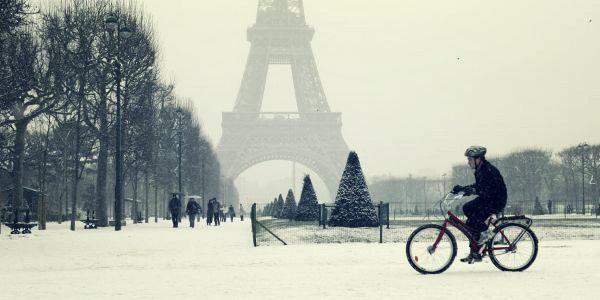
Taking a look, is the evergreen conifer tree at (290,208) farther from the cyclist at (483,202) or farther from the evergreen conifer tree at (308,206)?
the cyclist at (483,202)

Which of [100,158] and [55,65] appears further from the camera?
[100,158]

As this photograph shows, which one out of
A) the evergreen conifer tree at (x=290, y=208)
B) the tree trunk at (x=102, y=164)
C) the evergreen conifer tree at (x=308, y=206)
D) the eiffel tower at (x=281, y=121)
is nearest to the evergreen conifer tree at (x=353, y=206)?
the evergreen conifer tree at (x=308, y=206)

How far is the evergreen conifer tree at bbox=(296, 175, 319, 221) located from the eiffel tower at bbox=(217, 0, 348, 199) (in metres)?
52.5

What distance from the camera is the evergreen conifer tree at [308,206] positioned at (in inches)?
1462

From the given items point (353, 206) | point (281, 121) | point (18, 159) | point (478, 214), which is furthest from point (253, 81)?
point (478, 214)

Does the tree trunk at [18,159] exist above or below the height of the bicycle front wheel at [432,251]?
above

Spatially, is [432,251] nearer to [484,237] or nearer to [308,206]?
[484,237]

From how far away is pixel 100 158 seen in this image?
117ft

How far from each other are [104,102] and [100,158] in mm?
2710

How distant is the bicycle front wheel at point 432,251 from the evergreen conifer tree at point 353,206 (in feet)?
51.1

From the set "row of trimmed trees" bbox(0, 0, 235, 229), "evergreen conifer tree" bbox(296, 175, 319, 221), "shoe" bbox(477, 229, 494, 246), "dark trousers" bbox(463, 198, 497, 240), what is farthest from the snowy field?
"evergreen conifer tree" bbox(296, 175, 319, 221)

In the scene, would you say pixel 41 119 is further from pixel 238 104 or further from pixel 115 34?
pixel 238 104

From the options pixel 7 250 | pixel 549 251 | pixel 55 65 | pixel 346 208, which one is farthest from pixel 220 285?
pixel 55 65

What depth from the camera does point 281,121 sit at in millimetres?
95812
